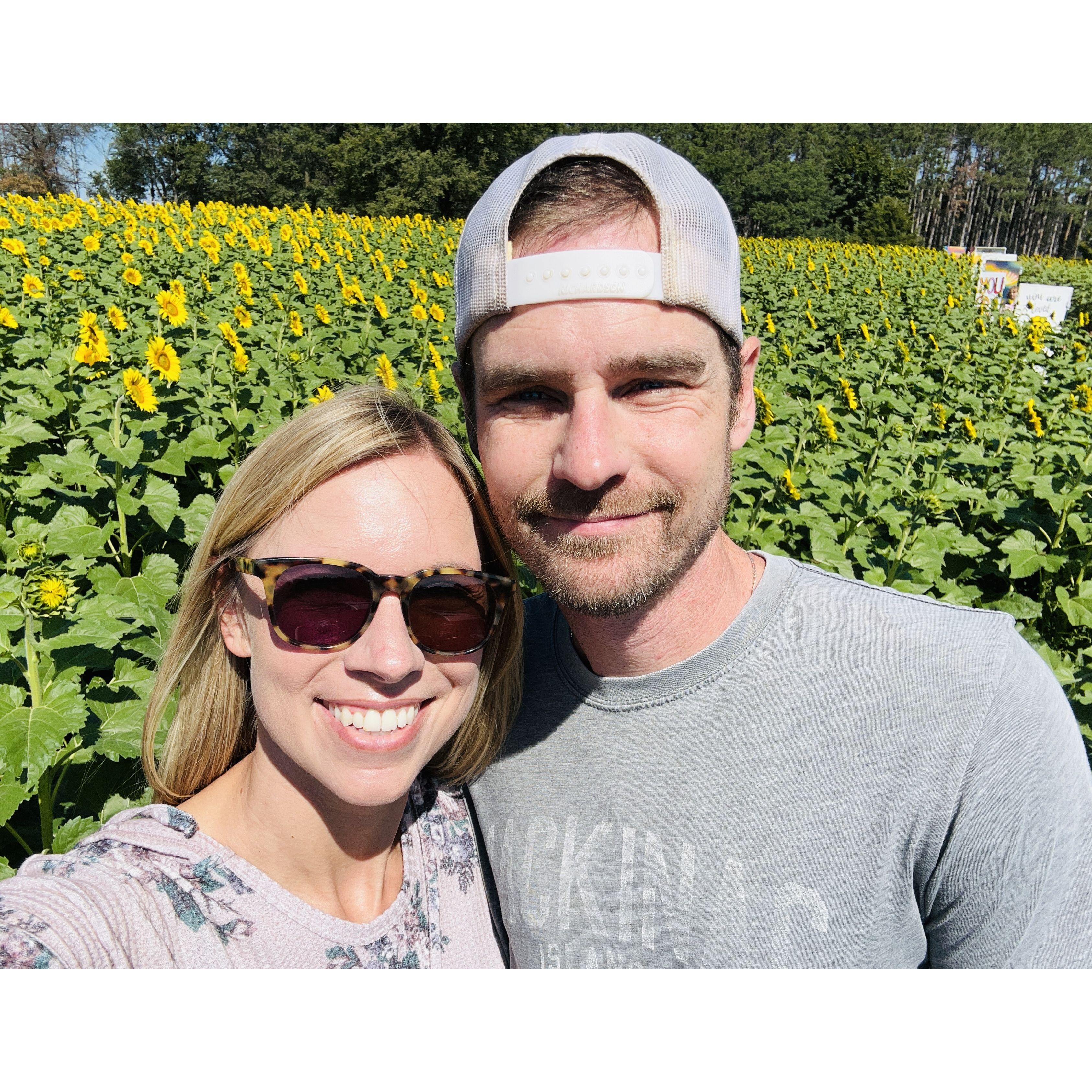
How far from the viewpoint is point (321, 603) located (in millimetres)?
1471

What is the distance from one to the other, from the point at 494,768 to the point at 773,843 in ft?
1.91

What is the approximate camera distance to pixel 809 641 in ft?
5.08

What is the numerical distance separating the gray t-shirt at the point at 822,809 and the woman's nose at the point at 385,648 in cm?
38

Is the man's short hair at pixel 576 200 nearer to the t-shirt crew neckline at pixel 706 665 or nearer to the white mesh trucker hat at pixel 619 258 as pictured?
the white mesh trucker hat at pixel 619 258

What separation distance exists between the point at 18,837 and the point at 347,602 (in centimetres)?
117

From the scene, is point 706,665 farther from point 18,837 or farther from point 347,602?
point 18,837

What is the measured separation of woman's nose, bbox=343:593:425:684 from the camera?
147 cm

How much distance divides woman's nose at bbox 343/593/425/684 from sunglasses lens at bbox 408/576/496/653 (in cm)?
3

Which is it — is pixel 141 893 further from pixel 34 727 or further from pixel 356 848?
pixel 34 727

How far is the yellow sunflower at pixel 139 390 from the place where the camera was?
3643mm

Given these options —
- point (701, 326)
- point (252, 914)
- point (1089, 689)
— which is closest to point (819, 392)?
point (1089, 689)

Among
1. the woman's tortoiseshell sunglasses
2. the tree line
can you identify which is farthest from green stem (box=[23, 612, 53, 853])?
the tree line

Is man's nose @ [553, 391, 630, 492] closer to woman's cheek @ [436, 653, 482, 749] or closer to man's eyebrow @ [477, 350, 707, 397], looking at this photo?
man's eyebrow @ [477, 350, 707, 397]

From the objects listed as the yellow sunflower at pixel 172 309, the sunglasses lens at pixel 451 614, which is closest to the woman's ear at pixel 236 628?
the sunglasses lens at pixel 451 614
